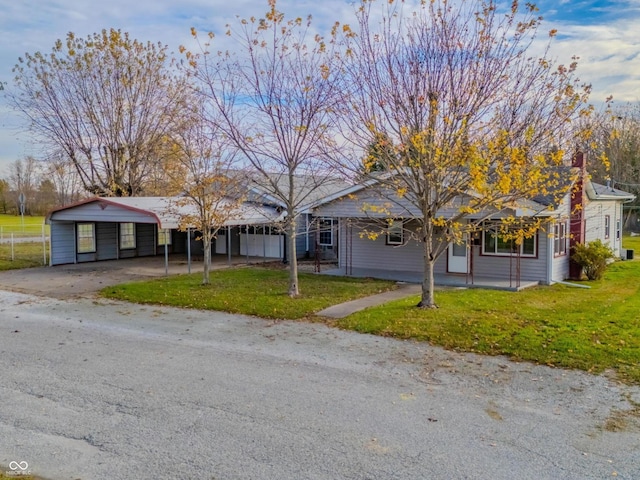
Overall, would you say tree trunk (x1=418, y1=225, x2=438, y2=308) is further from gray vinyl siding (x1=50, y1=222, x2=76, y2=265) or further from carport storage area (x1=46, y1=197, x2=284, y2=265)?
gray vinyl siding (x1=50, y1=222, x2=76, y2=265)

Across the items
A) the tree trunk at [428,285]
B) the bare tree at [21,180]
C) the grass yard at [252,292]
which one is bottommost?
the grass yard at [252,292]

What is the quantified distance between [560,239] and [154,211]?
43.8 ft

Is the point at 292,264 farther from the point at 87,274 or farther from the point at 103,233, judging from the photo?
the point at 103,233

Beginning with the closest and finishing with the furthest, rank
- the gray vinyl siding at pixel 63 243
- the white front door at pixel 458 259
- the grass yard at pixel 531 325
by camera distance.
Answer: the grass yard at pixel 531 325 → the white front door at pixel 458 259 → the gray vinyl siding at pixel 63 243

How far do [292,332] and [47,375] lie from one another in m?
4.03

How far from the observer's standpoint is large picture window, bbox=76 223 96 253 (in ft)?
70.6

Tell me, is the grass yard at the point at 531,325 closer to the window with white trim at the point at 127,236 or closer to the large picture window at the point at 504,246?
the large picture window at the point at 504,246

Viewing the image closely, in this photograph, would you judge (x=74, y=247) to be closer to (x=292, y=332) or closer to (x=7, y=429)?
(x=292, y=332)

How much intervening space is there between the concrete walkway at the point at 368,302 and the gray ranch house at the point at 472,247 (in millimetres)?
1441

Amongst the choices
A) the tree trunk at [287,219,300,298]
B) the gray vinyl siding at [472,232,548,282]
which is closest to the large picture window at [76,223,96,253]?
the tree trunk at [287,219,300,298]

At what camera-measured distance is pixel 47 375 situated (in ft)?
22.2

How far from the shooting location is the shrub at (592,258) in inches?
634

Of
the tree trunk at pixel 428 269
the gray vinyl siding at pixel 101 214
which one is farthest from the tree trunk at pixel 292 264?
the gray vinyl siding at pixel 101 214

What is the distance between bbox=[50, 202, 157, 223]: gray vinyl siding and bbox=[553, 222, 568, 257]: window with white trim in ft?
42.2
